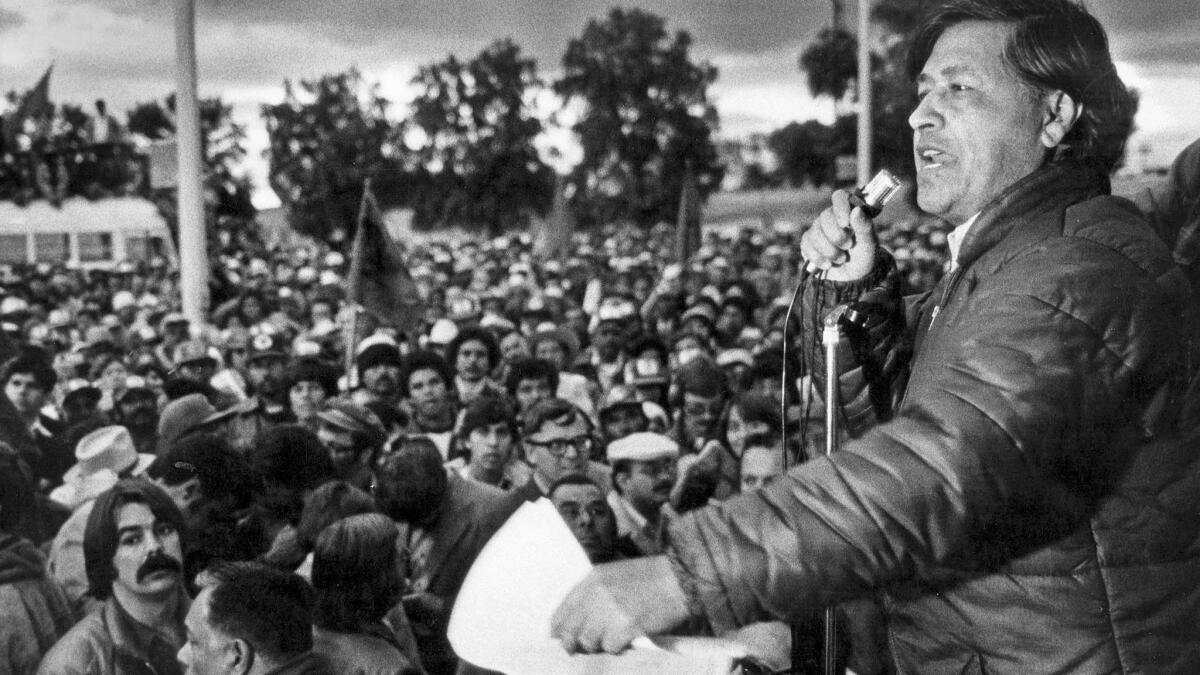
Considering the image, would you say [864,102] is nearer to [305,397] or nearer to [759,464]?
[305,397]

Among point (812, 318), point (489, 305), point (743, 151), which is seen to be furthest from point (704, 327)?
point (743, 151)

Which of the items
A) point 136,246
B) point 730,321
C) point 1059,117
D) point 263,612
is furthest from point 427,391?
point 136,246

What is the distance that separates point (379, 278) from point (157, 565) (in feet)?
23.2

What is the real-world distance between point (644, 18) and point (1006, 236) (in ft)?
180

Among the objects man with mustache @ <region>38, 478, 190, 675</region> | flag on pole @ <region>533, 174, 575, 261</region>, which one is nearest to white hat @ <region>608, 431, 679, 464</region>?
man with mustache @ <region>38, 478, 190, 675</region>

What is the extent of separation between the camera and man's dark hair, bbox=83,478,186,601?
169 inches

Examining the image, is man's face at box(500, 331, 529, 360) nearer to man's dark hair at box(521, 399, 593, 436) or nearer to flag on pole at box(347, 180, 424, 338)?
flag on pole at box(347, 180, 424, 338)

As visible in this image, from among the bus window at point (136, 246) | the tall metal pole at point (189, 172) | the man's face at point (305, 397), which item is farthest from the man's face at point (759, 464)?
the bus window at point (136, 246)

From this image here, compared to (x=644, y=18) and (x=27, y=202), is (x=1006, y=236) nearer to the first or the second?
(x=27, y=202)

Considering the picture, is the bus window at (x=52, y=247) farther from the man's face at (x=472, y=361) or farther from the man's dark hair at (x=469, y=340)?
the man's face at (x=472, y=361)

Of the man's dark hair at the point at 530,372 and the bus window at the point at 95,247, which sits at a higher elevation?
the bus window at the point at 95,247

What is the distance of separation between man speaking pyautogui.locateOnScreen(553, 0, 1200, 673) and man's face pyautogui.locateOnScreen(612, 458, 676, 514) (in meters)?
4.43

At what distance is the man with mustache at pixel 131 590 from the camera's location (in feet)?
13.4

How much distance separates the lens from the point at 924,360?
1.70 m
